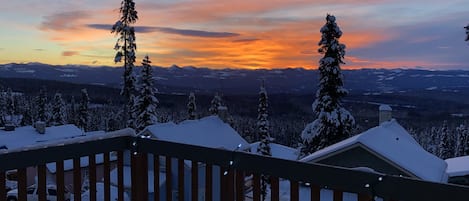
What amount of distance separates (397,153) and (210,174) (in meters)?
10.5

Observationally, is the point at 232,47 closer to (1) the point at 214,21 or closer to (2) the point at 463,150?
(1) the point at 214,21

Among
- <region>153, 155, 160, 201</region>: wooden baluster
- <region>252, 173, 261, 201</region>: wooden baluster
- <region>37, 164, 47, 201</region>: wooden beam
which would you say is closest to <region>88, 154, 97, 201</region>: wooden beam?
Answer: <region>37, 164, 47, 201</region>: wooden beam

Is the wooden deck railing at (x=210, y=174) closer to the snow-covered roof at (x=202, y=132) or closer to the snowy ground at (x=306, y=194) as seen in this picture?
the snowy ground at (x=306, y=194)

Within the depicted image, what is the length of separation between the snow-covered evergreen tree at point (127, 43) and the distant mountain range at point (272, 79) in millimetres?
45059

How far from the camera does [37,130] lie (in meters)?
33.2

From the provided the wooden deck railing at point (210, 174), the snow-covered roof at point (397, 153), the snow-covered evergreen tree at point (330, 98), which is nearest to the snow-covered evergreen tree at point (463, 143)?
the snow-covered evergreen tree at point (330, 98)

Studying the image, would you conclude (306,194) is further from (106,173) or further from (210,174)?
(106,173)

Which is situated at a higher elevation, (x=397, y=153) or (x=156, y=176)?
(x=156, y=176)

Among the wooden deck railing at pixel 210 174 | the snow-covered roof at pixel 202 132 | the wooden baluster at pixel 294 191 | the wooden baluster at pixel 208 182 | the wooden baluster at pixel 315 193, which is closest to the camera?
the wooden deck railing at pixel 210 174

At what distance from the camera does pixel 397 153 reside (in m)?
12.3

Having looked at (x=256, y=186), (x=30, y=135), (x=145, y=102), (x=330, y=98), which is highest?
(x=256, y=186)

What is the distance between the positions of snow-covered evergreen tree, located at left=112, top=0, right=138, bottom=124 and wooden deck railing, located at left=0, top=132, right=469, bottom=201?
20.9 m

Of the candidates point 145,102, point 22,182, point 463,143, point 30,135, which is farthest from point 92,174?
point 463,143

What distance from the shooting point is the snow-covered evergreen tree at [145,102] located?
25547mm
